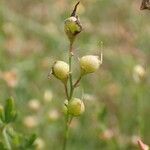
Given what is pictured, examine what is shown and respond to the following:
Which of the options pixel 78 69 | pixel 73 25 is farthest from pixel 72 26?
pixel 78 69

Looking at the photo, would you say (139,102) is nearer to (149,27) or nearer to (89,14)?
(149,27)

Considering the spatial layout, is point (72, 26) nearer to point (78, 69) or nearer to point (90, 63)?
point (90, 63)

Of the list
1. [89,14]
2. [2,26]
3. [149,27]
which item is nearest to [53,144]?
[2,26]

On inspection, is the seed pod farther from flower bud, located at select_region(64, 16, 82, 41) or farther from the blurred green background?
the blurred green background

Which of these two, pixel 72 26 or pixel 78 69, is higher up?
pixel 72 26

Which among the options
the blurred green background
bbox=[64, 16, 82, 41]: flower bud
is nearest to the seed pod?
Result: bbox=[64, 16, 82, 41]: flower bud

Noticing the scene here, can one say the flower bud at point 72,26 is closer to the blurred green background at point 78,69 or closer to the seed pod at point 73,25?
the seed pod at point 73,25

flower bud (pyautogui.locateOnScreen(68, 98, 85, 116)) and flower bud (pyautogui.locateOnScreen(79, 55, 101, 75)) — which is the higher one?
flower bud (pyautogui.locateOnScreen(79, 55, 101, 75))

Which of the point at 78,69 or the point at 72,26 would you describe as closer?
the point at 72,26
